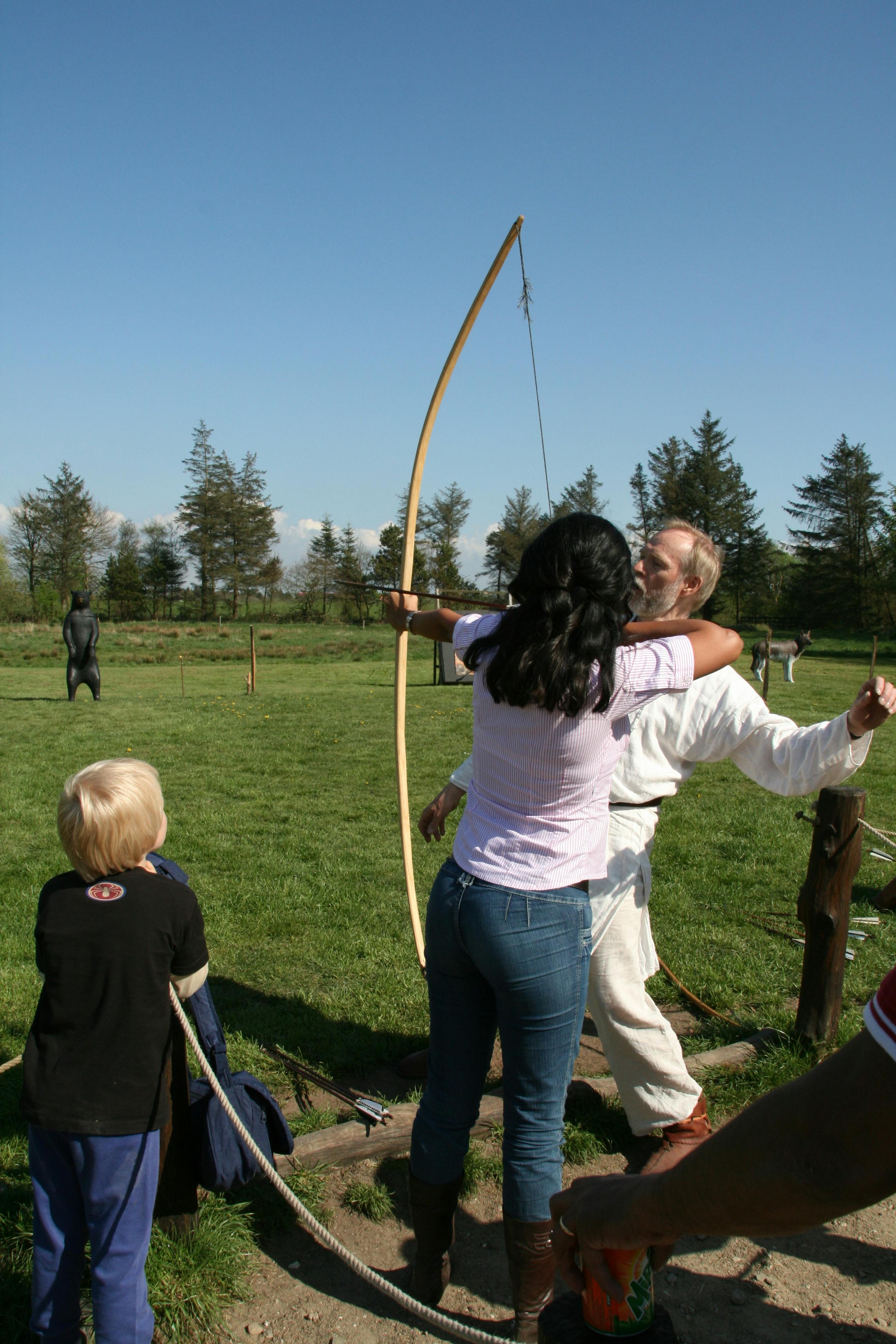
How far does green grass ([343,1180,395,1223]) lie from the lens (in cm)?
264

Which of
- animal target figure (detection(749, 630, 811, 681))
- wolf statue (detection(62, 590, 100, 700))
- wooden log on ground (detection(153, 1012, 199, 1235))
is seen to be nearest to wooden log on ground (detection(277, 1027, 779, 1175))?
wooden log on ground (detection(153, 1012, 199, 1235))

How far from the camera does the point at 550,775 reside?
1.94 m

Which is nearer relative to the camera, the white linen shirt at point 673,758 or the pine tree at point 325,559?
the white linen shirt at point 673,758

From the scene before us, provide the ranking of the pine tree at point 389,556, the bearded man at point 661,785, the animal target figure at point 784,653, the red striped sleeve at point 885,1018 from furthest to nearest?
the pine tree at point 389,556 < the animal target figure at point 784,653 < the bearded man at point 661,785 < the red striped sleeve at point 885,1018

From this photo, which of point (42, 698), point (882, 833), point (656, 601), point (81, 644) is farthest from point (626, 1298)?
point (42, 698)

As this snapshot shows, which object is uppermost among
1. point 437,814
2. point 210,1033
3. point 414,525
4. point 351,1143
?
point 414,525

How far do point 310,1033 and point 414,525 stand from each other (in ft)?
7.20

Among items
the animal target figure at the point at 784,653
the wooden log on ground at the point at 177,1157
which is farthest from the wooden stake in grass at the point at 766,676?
the wooden log on ground at the point at 177,1157

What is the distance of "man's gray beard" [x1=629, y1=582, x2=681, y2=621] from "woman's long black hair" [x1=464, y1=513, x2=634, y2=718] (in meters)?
0.88

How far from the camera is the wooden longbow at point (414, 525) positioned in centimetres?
346

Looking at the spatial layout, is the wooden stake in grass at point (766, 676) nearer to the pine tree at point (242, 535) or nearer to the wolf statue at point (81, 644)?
the wolf statue at point (81, 644)

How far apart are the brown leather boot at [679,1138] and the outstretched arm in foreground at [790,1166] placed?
1956 mm

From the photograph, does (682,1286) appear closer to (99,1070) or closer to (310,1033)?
(99,1070)

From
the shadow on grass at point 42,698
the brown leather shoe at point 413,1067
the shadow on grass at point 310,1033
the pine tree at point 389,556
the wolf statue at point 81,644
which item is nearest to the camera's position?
the brown leather shoe at point 413,1067
